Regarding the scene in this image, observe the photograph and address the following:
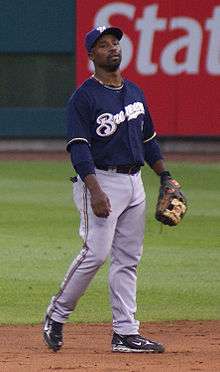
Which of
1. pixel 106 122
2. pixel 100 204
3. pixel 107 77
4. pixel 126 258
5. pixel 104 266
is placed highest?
pixel 107 77

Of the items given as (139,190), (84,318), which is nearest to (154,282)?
(84,318)

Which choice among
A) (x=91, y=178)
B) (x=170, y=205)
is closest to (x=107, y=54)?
(x=91, y=178)

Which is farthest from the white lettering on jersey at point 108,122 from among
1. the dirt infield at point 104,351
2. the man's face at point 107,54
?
the dirt infield at point 104,351

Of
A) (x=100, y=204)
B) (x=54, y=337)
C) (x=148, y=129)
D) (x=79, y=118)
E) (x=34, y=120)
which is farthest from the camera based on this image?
(x=34, y=120)

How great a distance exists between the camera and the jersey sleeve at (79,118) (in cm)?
794

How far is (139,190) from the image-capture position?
8234 mm

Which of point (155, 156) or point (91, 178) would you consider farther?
point (155, 156)

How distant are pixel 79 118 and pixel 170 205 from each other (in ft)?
2.81

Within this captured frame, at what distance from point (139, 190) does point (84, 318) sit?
2.10m

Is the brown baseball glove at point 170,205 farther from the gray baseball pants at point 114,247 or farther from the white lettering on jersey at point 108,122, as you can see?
the white lettering on jersey at point 108,122

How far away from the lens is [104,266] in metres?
13.0

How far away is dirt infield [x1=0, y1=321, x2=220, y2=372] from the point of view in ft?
24.8

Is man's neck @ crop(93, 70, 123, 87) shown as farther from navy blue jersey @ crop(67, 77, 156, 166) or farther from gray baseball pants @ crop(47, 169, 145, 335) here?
gray baseball pants @ crop(47, 169, 145, 335)

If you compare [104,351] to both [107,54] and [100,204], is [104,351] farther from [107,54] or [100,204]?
[107,54]
